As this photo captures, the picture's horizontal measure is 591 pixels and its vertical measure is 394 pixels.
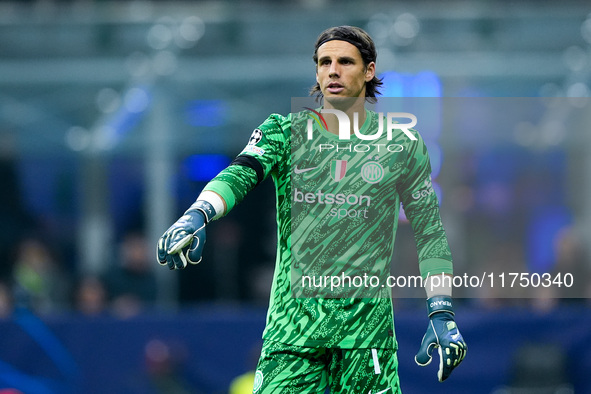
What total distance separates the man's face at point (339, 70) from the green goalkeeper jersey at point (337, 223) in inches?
6.9

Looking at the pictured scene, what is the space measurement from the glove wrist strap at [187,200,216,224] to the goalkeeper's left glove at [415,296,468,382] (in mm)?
1134

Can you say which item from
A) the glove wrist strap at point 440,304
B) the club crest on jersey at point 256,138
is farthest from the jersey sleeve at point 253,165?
the glove wrist strap at point 440,304

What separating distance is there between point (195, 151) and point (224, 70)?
102 centimetres

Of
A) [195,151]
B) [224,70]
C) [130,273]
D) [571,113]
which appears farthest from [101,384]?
[571,113]

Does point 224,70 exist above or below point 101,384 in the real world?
above

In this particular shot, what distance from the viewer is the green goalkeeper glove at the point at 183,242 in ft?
11.2

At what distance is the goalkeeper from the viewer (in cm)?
390

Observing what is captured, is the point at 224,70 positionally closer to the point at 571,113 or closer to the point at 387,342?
the point at 571,113

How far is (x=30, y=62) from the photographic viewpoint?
10.4 m

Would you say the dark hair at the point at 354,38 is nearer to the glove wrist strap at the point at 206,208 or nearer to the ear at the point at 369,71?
the ear at the point at 369,71

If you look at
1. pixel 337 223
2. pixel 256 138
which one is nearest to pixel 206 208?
pixel 256 138

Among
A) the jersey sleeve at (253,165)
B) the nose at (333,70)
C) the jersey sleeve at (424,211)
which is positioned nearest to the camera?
the jersey sleeve at (253,165)

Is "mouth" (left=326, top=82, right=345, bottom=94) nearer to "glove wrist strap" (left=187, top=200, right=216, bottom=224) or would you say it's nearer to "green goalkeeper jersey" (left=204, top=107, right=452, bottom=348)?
"green goalkeeper jersey" (left=204, top=107, right=452, bottom=348)

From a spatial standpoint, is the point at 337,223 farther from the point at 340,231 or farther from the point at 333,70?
the point at 333,70
